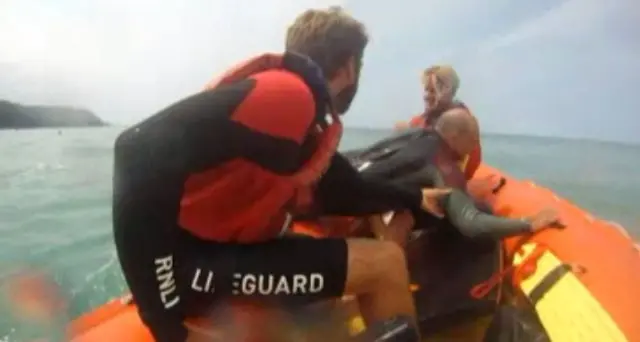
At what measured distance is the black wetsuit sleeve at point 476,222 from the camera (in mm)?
1550

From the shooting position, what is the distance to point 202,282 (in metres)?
1.19

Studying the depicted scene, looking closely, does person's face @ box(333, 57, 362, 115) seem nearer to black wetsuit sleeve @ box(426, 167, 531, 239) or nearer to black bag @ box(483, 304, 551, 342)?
black wetsuit sleeve @ box(426, 167, 531, 239)

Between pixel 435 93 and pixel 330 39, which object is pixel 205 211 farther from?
pixel 435 93

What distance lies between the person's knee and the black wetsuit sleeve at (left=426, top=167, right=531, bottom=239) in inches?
12.8

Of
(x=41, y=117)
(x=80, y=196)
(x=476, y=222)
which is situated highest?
(x=476, y=222)

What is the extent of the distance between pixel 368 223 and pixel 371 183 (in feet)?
0.51

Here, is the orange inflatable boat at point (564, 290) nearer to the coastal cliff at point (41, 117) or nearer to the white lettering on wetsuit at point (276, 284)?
the white lettering on wetsuit at point (276, 284)

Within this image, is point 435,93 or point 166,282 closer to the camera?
point 166,282

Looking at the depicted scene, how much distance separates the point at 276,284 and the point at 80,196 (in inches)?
138

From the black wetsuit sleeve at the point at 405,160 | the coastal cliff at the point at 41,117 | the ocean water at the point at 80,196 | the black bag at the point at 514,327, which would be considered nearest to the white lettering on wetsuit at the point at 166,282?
the black wetsuit sleeve at the point at 405,160

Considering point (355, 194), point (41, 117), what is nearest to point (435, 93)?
point (355, 194)

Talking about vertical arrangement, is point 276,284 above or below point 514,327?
above

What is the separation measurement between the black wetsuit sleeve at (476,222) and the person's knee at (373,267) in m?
0.32

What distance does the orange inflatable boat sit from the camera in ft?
4.70
